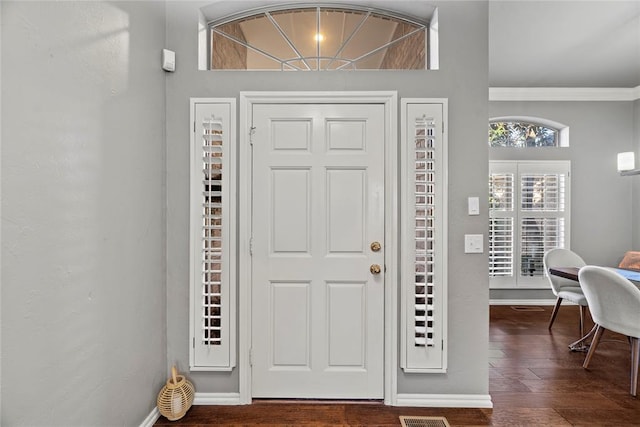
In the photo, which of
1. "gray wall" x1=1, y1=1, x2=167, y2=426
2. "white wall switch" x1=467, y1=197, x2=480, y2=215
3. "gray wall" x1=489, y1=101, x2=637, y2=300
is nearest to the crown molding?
"gray wall" x1=489, y1=101, x2=637, y2=300

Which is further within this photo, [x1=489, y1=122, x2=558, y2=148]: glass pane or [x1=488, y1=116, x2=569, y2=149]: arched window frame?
[x1=489, y1=122, x2=558, y2=148]: glass pane

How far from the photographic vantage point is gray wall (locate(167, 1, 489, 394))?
2.30m

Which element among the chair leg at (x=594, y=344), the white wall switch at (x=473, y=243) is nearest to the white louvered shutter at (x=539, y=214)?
the chair leg at (x=594, y=344)

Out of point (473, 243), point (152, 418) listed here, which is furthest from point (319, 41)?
point (152, 418)

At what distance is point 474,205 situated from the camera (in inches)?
89.9

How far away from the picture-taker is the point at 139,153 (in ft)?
6.64

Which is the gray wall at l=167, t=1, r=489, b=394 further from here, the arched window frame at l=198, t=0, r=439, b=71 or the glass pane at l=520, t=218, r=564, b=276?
the glass pane at l=520, t=218, r=564, b=276

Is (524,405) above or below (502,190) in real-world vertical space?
below

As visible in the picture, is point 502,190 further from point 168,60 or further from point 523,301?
point 168,60

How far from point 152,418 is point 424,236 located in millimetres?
2016

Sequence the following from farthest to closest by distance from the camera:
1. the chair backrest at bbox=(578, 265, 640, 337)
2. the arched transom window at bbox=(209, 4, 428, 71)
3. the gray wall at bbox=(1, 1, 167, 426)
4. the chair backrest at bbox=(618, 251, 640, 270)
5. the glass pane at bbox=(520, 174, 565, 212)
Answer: the glass pane at bbox=(520, 174, 565, 212)
the chair backrest at bbox=(618, 251, 640, 270)
the chair backrest at bbox=(578, 265, 640, 337)
the arched transom window at bbox=(209, 4, 428, 71)
the gray wall at bbox=(1, 1, 167, 426)

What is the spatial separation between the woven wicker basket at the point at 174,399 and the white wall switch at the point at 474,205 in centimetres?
213

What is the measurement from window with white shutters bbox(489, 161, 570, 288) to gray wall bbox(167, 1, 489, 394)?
9.98ft

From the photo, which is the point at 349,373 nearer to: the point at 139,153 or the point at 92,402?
the point at 92,402
